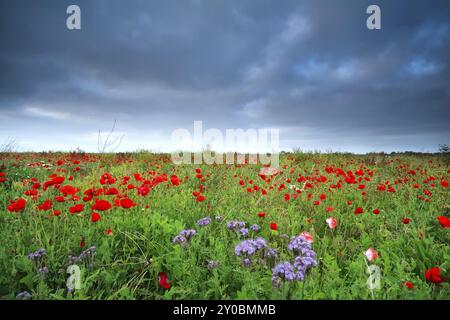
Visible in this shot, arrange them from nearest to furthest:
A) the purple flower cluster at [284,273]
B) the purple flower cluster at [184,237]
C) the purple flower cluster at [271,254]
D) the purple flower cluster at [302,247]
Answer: the purple flower cluster at [284,273] → the purple flower cluster at [302,247] → the purple flower cluster at [271,254] → the purple flower cluster at [184,237]

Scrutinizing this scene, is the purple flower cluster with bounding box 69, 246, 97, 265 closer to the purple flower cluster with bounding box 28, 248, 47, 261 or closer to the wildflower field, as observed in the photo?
the wildflower field

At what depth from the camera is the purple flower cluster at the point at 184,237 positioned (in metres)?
2.64

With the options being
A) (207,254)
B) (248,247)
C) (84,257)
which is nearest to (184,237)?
(207,254)

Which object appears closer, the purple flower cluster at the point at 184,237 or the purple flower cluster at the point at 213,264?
the purple flower cluster at the point at 213,264

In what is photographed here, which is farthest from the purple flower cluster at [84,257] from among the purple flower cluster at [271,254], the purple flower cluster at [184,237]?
the purple flower cluster at [271,254]

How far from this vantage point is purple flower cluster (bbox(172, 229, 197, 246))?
264 cm

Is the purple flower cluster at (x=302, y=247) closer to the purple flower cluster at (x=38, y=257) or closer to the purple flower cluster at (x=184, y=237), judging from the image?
the purple flower cluster at (x=184, y=237)

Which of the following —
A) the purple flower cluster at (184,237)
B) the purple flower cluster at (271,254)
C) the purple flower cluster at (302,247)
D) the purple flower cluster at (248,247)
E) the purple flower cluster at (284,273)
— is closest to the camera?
the purple flower cluster at (284,273)

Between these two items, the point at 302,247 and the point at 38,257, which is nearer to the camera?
Answer: the point at 302,247

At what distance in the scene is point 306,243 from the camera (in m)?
2.13

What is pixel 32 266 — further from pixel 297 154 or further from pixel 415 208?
pixel 297 154

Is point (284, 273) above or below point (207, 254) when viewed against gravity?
above

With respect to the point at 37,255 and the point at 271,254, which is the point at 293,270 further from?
the point at 37,255

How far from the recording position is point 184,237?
2688 millimetres
